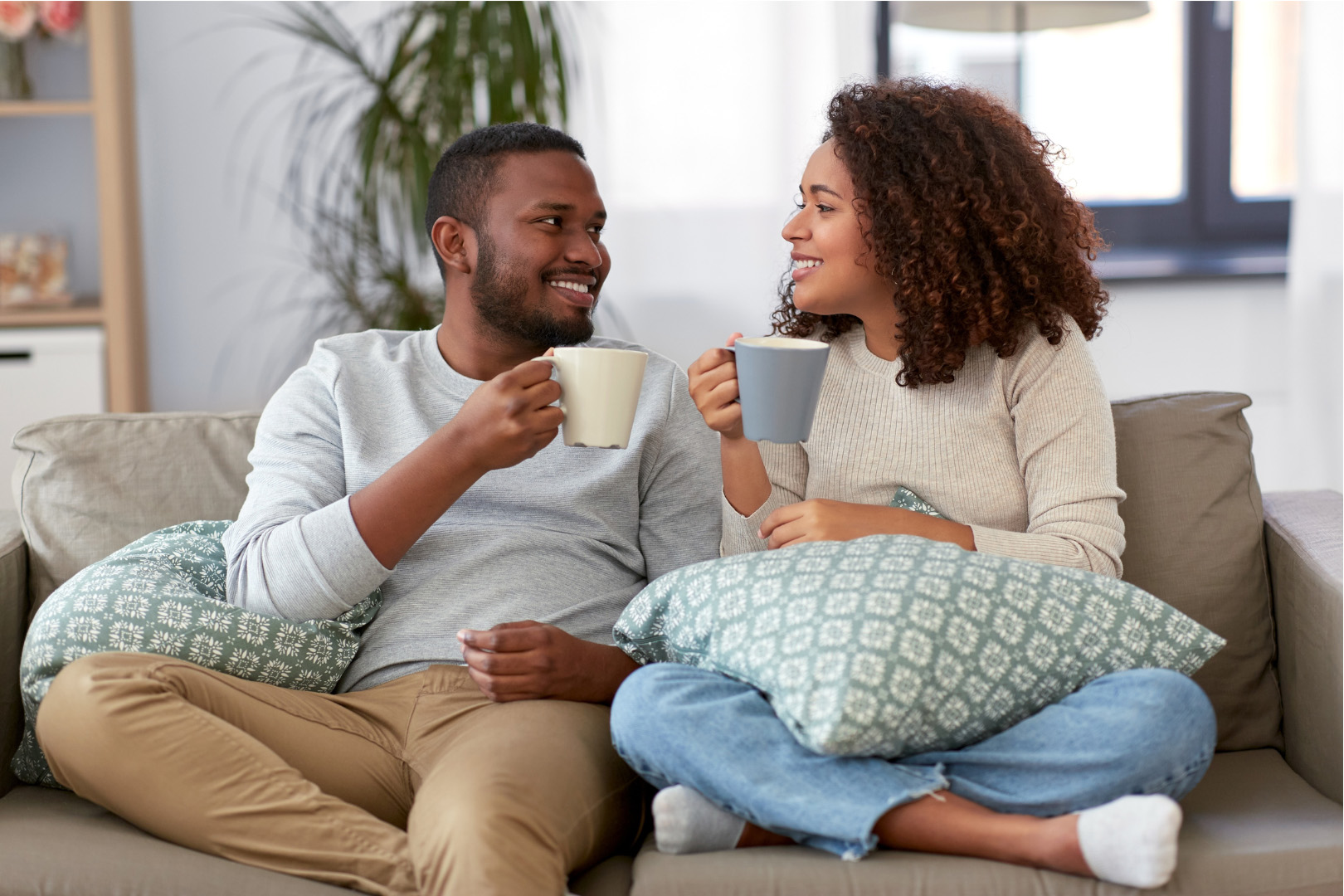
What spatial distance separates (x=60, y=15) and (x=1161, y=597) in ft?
8.47

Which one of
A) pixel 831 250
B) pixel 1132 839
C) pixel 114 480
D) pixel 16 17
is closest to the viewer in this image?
pixel 1132 839

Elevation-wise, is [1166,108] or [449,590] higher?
[1166,108]

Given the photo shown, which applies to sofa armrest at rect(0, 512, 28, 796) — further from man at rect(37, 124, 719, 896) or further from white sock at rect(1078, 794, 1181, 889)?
white sock at rect(1078, 794, 1181, 889)

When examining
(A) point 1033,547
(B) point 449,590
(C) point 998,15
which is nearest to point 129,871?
(B) point 449,590

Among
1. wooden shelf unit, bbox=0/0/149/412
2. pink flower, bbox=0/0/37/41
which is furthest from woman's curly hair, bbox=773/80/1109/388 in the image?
pink flower, bbox=0/0/37/41

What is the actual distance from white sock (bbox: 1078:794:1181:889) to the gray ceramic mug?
0.44m

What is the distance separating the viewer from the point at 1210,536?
1.55 m

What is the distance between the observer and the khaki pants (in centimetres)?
109

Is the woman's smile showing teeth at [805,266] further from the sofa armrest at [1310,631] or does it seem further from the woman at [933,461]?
the sofa armrest at [1310,631]

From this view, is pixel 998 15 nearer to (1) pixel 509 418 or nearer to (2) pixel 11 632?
(1) pixel 509 418

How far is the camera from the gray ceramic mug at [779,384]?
45.6 inches

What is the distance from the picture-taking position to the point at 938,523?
1356 millimetres

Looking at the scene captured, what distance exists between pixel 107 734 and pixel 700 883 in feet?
1.85

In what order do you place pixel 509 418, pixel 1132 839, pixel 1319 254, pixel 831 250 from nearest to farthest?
1. pixel 1132 839
2. pixel 509 418
3. pixel 831 250
4. pixel 1319 254
